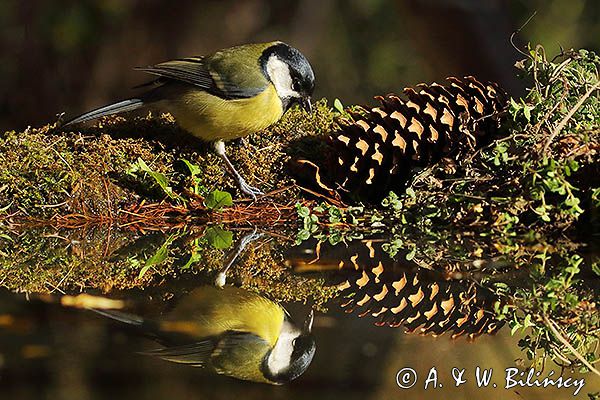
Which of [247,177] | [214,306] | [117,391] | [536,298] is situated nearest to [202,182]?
[247,177]

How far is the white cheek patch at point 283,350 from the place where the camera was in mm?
1110

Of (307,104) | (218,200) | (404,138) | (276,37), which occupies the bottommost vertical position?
(218,200)

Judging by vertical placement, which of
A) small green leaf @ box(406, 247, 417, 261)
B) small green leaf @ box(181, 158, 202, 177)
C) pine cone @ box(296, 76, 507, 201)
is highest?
pine cone @ box(296, 76, 507, 201)

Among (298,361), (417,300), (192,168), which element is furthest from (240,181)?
(298,361)

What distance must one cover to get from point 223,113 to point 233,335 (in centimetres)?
125

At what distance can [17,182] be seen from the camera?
2098mm

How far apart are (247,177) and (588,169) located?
0.87 meters

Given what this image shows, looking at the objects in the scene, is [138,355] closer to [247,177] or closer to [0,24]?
[247,177]

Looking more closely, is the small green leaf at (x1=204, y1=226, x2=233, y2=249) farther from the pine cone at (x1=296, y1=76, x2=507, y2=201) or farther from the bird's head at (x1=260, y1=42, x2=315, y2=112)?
the bird's head at (x1=260, y1=42, x2=315, y2=112)

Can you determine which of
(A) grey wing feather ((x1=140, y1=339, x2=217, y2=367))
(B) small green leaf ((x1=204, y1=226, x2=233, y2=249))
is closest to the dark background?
(B) small green leaf ((x1=204, y1=226, x2=233, y2=249))

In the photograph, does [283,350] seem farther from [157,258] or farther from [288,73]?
[288,73]

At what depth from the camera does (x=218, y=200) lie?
2.07 m

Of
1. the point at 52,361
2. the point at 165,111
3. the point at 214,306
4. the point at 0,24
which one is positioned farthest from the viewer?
the point at 0,24

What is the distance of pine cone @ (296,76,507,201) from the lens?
7.10 ft
